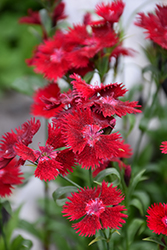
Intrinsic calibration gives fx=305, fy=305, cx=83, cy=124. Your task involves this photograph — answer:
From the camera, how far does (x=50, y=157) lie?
1.88 feet

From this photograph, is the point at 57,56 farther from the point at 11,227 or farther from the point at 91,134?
the point at 11,227

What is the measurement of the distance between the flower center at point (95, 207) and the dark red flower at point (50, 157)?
75mm

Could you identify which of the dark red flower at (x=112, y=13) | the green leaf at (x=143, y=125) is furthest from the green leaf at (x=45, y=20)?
the green leaf at (x=143, y=125)

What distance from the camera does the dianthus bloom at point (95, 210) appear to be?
54 centimetres

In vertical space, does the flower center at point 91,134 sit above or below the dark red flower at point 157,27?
below

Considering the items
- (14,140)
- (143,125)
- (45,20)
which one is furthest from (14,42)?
(14,140)

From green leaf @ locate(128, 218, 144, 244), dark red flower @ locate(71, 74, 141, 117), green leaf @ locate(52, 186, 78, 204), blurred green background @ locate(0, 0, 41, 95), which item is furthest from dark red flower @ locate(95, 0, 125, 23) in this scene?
blurred green background @ locate(0, 0, 41, 95)

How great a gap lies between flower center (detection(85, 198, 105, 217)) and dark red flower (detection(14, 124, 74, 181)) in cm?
8

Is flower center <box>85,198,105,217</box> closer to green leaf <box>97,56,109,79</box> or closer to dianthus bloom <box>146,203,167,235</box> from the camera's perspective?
dianthus bloom <box>146,203,167,235</box>

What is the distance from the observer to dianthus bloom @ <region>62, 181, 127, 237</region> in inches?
21.3

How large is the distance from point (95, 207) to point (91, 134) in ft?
0.43

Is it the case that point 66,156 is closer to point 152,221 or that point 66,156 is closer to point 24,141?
point 24,141

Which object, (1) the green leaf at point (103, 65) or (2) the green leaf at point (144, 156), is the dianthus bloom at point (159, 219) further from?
(2) the green leaf at point (144, 156)

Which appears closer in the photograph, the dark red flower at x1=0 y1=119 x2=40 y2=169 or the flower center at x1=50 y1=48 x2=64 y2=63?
the dark red flower at x1=0 y1=119 x2=40 y2=169
